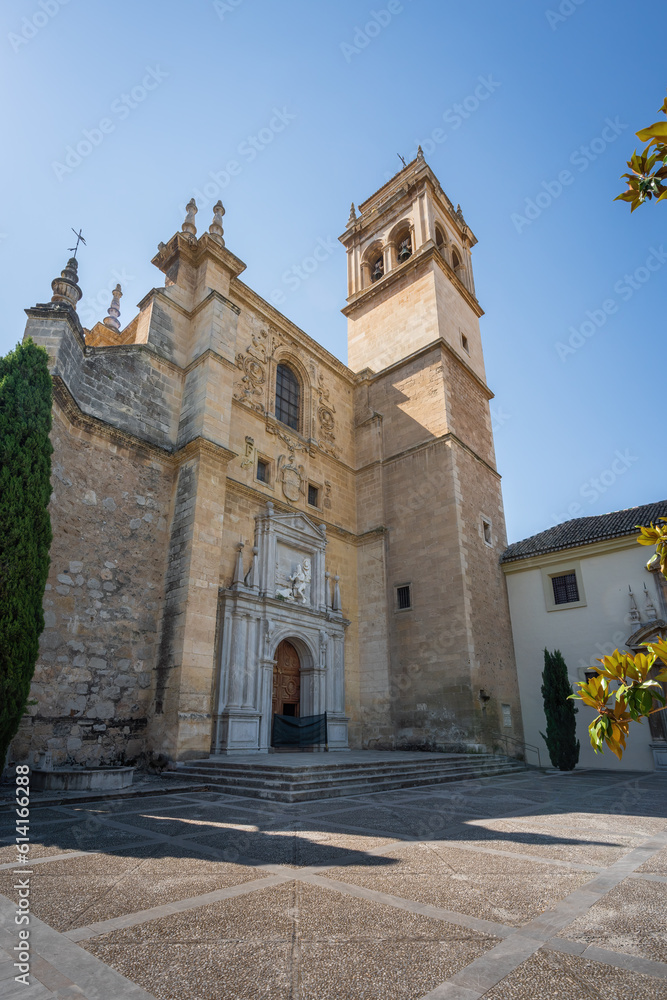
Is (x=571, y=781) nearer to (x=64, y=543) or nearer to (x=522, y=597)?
(x=522, y=597)

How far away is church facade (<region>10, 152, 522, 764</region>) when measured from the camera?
10766 millimetres

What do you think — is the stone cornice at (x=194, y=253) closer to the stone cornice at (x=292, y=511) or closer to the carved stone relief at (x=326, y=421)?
the carved stone relief at (x=326, y=421)

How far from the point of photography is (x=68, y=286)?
38.9 ft

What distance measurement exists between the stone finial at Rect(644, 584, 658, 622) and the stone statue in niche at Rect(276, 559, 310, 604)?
8.97 metres

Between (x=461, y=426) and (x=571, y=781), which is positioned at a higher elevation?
(x=461, y=426)

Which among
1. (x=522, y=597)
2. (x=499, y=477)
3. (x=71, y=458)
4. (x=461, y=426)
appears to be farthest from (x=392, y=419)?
(x=71, y=458)

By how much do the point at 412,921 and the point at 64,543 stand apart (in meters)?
9.56

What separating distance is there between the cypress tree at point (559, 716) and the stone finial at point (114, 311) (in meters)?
22.8

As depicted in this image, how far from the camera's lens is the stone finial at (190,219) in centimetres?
1573

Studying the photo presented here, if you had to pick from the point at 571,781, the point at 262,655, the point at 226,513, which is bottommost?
the point at 571,781

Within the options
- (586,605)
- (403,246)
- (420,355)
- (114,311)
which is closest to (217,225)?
(420,355)

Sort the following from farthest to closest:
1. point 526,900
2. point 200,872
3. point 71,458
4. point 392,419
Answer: point 392,419 < point 71,458 < point 200,872 < point 526,900

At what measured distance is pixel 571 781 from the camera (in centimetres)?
1096

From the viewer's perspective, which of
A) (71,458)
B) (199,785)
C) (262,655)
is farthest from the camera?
(262,655)
